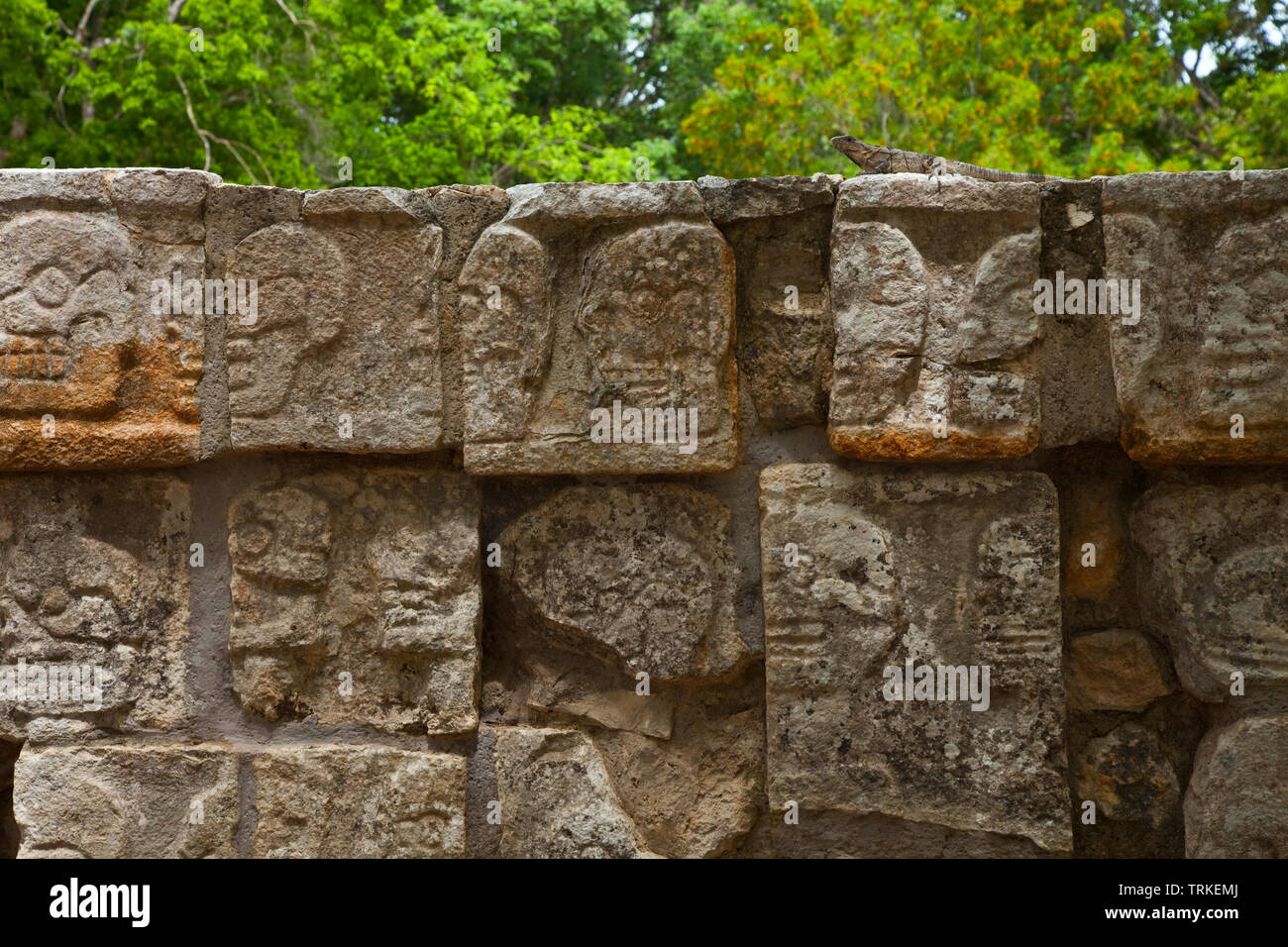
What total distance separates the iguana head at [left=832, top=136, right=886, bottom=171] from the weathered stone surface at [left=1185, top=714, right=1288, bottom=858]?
1.49 metres

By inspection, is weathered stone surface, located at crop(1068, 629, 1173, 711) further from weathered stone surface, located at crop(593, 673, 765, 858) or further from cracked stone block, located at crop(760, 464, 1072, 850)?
weathered stone surface, located at crop(593, 673, 765, 858)

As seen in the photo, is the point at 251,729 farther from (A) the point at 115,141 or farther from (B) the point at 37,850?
(A) the point at 115,141

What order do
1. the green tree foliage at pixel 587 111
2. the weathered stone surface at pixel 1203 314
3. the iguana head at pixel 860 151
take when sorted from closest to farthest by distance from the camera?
the weathered stone surface at pixel 1203 314 → the iguana head at pixel 860 151 → the green tree foliage at pixel 587 111

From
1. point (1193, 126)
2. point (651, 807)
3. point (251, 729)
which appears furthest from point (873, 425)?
point (1193, 126)

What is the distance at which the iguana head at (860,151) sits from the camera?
9.83 ft

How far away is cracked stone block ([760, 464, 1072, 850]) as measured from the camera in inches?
105

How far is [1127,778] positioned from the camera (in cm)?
279

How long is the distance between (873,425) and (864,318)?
228mm

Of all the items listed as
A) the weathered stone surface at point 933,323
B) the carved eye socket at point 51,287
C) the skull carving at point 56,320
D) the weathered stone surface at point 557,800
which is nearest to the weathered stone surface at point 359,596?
the weathered stone surface at point 557,800

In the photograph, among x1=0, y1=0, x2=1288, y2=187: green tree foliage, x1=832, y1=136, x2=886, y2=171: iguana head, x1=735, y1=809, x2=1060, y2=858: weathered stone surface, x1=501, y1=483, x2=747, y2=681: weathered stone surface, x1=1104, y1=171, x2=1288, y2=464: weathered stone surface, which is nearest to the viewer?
x1=1104, y1=171, x2=1288, y2=464: weathered stone surface

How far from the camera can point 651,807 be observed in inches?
113

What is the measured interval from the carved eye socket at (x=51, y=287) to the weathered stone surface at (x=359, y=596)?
0.58 meters

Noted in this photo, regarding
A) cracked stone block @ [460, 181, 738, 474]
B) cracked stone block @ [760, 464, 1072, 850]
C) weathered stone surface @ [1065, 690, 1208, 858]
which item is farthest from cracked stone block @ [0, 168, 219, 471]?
weathered stone surface @ [1065, 690, 1208, 858]

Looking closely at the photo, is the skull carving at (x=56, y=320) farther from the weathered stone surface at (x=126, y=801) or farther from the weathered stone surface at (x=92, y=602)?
the weathered stone surface at (x=126, y=801)
